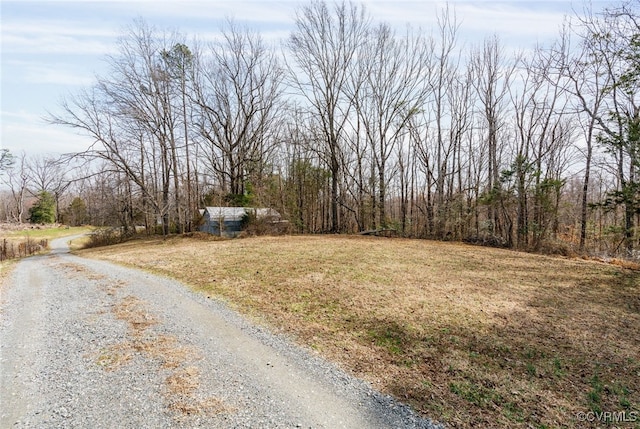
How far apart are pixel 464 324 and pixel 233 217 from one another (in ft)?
47.7

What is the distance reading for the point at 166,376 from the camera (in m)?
2.98

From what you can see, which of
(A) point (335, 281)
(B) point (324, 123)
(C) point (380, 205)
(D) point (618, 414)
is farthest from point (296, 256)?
(B) point (324, 123)

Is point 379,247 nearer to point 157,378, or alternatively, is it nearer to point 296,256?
point 296,256

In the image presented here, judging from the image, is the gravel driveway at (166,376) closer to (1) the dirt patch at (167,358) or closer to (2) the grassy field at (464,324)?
(1) the dirt patch at (167,358)

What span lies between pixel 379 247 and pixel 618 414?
861 cm

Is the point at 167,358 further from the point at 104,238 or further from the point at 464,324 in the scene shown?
the point at 104,238

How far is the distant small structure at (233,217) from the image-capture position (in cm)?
1669

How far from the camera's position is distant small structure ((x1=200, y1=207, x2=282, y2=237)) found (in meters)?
16.7

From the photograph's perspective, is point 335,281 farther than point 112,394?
Yes

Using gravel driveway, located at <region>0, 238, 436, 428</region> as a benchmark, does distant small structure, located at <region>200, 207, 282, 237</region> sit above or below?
above

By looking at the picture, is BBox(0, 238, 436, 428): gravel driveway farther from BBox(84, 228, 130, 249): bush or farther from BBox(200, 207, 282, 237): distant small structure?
BBox(84, 228, 130, 249): bush

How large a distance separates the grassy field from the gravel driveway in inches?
17.0

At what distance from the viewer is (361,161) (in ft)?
63.4

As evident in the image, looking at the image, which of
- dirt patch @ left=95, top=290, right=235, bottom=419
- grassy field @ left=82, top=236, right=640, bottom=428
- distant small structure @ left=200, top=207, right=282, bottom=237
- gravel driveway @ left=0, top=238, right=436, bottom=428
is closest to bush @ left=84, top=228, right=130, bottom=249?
distant small structure @ left=200, top=207, right=282, bottom=237
